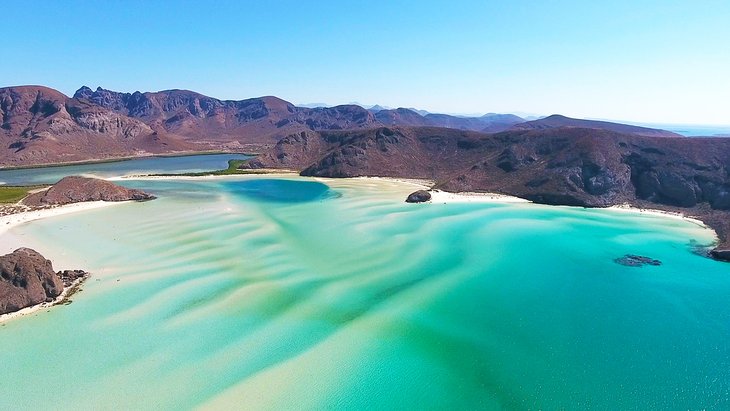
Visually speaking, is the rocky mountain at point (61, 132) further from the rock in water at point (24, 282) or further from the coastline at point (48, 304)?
the rock in water at point (24, 282)

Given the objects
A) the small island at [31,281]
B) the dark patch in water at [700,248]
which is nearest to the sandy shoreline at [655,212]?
the dark patch in water at [700,248]

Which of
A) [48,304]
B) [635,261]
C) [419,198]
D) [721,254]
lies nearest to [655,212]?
[721,254]

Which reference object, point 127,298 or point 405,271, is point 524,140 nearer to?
point 405,271

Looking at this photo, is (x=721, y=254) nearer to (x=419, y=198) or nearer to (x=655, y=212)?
(x=655, y=212)

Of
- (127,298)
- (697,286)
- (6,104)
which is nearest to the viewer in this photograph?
(127,298)

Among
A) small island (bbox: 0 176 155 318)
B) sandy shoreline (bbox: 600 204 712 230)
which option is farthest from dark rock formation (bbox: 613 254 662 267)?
small island (bbox: 0 176 155 318)

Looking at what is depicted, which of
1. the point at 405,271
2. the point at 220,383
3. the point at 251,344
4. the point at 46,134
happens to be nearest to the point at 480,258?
the point at 405,271

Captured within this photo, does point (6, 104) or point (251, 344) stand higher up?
point (6, 104)
